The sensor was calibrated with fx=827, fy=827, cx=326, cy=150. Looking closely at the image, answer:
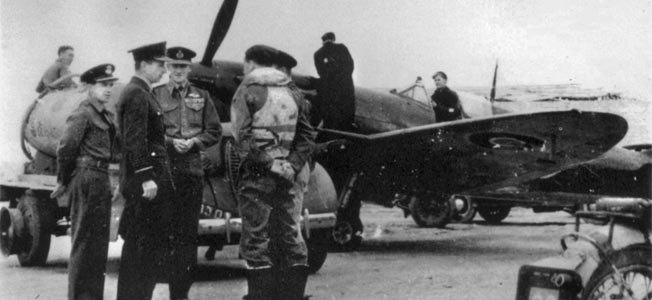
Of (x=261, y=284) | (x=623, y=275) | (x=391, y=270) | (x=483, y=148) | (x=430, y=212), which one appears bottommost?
(x=391, y=270)

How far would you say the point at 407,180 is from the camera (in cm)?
1059

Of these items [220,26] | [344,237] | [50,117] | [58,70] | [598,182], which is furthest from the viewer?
[598,182]

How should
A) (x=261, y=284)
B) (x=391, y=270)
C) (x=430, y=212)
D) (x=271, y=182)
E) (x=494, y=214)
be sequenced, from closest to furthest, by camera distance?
(x=261, y=284)
(x=271, y=182)
(x=391, y=270)
(x=430, y=212)
(x=494, y=214)

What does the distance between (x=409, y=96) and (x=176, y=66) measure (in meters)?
5.47

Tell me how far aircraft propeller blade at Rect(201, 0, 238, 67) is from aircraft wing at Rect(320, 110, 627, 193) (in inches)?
64.8

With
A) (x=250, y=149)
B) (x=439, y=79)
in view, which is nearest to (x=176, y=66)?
(x=250, y=149)

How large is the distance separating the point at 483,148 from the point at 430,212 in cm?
431

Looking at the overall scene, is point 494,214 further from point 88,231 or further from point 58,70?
point 88,231

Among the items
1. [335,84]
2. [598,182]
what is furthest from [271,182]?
[598,182]

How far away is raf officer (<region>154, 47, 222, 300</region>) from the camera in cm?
518

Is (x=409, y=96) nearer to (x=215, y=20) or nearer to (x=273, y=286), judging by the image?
(x=215, y=20)

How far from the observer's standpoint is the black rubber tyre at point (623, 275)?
3.61m

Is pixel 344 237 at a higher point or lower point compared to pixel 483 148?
lower

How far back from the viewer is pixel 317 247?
734 centimetres
